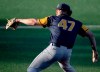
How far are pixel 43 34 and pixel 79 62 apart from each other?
9.33ft

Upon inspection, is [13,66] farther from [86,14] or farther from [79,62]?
[86,14]

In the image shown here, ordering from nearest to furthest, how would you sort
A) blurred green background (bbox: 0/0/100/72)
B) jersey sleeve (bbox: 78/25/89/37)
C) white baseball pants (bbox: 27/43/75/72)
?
1. white baseball pants (bbox: 27/43/75/72)
2. jersey sleeve (bbox: 78/25/89/37)
3. blurred green background (bbox: 0/0/100/72)

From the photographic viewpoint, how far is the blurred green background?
9.02m

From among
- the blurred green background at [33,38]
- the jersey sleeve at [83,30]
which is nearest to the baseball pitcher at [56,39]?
the jersey sleeve at [83,30]

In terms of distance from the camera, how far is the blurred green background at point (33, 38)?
902 cm

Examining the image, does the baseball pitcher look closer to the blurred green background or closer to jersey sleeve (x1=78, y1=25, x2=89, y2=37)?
jersey sleeve (x1=78, y1=25, x2=89, y2=37)

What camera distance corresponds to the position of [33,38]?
11.4m

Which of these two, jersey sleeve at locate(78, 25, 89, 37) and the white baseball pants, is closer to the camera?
the white baseball pants

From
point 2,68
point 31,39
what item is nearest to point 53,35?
point 2,68

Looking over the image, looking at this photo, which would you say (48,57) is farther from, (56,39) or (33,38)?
(33,38)

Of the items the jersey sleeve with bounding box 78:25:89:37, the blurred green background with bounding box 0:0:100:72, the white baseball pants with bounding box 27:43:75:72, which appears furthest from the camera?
the blurred green background with bounding box 0:0:100:72

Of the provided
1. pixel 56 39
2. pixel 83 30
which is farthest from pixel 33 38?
pixel 56 39

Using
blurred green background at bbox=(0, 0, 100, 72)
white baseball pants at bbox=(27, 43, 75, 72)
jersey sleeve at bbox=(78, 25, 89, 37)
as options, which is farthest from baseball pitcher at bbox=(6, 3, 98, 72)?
blurred green background at bbox=(0, 0, 100, 72)

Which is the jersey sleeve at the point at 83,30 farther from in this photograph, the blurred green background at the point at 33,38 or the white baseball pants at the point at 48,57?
the blurred green background at the point at 33,38
